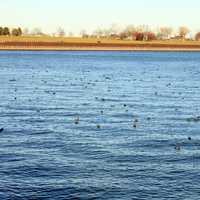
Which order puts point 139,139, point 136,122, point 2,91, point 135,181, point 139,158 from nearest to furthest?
point 135,181 < point 139,158 < point 139,139 < point 136,122 < point 2,91

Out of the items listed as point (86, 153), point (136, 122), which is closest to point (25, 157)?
point (86, 153)

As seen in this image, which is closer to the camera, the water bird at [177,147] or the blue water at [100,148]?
the blue water at [100,148]

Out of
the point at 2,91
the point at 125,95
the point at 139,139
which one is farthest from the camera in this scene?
the point at 2,91

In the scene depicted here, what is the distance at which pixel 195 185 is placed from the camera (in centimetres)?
2094

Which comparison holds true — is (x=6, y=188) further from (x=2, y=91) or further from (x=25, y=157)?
(x=2, y=91)

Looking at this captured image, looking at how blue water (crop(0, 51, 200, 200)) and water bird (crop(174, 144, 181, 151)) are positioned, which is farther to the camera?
water bird (crop(174, 144, 181, 151))

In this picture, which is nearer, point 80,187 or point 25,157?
point 80,187

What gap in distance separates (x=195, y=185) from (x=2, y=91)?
3588 cm

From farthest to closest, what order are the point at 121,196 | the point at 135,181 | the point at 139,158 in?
the point at 139,158 < the point at 135,181 < the point at 121,196

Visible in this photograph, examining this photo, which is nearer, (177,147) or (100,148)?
(100,148)

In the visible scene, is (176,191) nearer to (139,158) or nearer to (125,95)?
(139,158)

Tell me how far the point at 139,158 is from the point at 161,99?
73.8 feet

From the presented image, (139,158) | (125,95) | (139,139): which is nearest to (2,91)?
(125,95)

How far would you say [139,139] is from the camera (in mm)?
29109
